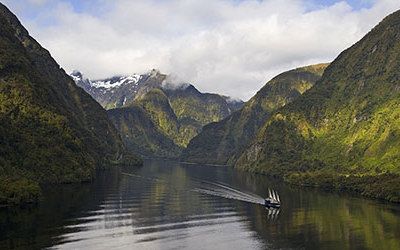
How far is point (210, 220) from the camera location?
19025 centimetres

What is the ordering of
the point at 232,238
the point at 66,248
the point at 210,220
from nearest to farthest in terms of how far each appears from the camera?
the point at 66,248 < the point at 232,238 < the point at 210,220

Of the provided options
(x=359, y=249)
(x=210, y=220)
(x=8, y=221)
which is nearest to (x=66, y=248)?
(x=8, y=221)

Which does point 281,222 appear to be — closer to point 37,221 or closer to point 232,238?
point 232,238

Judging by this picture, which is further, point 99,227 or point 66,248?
point 99,227

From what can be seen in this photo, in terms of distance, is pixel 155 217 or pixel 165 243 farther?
pixel 155 217

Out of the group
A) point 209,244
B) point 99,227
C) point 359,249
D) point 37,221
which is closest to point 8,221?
point 37,221

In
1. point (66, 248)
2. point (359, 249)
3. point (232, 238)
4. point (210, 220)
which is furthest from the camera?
point (210, 220)

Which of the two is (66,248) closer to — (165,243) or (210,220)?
(165,243)

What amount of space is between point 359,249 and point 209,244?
42.7 metres

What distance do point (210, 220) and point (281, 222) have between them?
26.9 m

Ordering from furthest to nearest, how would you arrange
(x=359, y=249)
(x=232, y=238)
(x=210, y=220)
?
(x=210, y=220) → (x=232, y=238) → (x=359, y=249)

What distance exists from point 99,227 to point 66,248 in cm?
3396

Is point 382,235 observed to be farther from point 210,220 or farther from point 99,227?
point 99,227

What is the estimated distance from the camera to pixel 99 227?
550 ft
